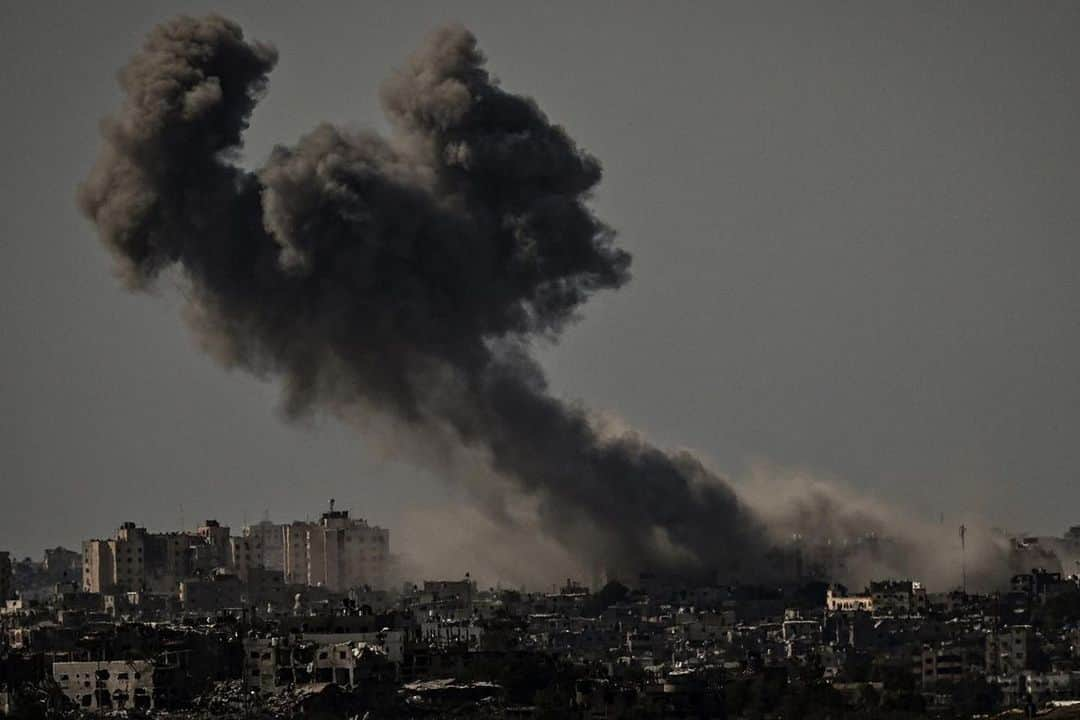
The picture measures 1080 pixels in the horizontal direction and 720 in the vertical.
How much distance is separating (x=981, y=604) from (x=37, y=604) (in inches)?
1055

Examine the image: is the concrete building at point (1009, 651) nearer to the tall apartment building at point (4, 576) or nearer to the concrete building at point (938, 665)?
the concrete building at point (938, 665)

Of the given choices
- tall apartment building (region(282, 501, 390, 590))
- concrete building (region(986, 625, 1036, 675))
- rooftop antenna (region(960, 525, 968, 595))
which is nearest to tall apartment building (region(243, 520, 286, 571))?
tall apartment building (region(282, 501, 390, 590))

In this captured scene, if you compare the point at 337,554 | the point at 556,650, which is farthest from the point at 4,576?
the point at 556,650

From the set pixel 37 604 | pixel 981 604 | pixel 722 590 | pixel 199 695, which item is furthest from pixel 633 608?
pixel 199 695

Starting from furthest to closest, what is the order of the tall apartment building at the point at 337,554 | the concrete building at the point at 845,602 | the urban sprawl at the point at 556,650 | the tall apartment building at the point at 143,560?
the tall apartment building at the point at 337,554 < the tall apartment building at the point at 143,560 < the concrete building at the point at 845,602 < the urban sprawl at the point at 556,650

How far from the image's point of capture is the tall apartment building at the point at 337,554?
398ft

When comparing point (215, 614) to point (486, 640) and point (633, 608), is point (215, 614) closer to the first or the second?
point (633, 608)

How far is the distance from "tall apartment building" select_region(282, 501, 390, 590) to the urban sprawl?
8.11 meters

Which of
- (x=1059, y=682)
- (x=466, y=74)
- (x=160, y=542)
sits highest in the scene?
(x=466, y=74)

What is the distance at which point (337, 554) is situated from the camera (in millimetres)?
123812

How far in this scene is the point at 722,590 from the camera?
9394 cm

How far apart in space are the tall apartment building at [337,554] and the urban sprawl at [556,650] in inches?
319

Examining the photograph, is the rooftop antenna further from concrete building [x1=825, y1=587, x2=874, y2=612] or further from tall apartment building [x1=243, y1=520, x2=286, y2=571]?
tall apartment building [x1=243, y1=520, x2=286, y2=571]

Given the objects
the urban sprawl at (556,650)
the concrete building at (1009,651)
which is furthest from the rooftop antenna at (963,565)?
the concrete building at (1009,651)
